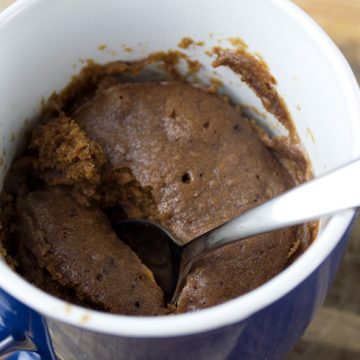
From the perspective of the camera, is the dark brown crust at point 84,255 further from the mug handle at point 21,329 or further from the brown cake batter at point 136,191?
the mug handle at point 21,329

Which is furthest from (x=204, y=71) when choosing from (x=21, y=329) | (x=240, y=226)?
(x=21, y=329)

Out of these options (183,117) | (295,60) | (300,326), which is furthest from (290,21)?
(300,326)

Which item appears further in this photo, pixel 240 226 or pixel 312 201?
pixel 240 226

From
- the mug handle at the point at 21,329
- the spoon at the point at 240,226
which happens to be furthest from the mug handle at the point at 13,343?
the spoon at the point at 240,226

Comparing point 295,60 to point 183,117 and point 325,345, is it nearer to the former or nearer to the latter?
point 183,117

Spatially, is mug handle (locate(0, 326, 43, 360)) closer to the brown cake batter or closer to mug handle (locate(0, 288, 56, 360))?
mug handle (locate(0, 288, 56, 360))

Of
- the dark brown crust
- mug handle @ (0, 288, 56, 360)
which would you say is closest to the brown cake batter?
the dark brown crust

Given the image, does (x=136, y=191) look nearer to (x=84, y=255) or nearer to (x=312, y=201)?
(x=84, y=255)
